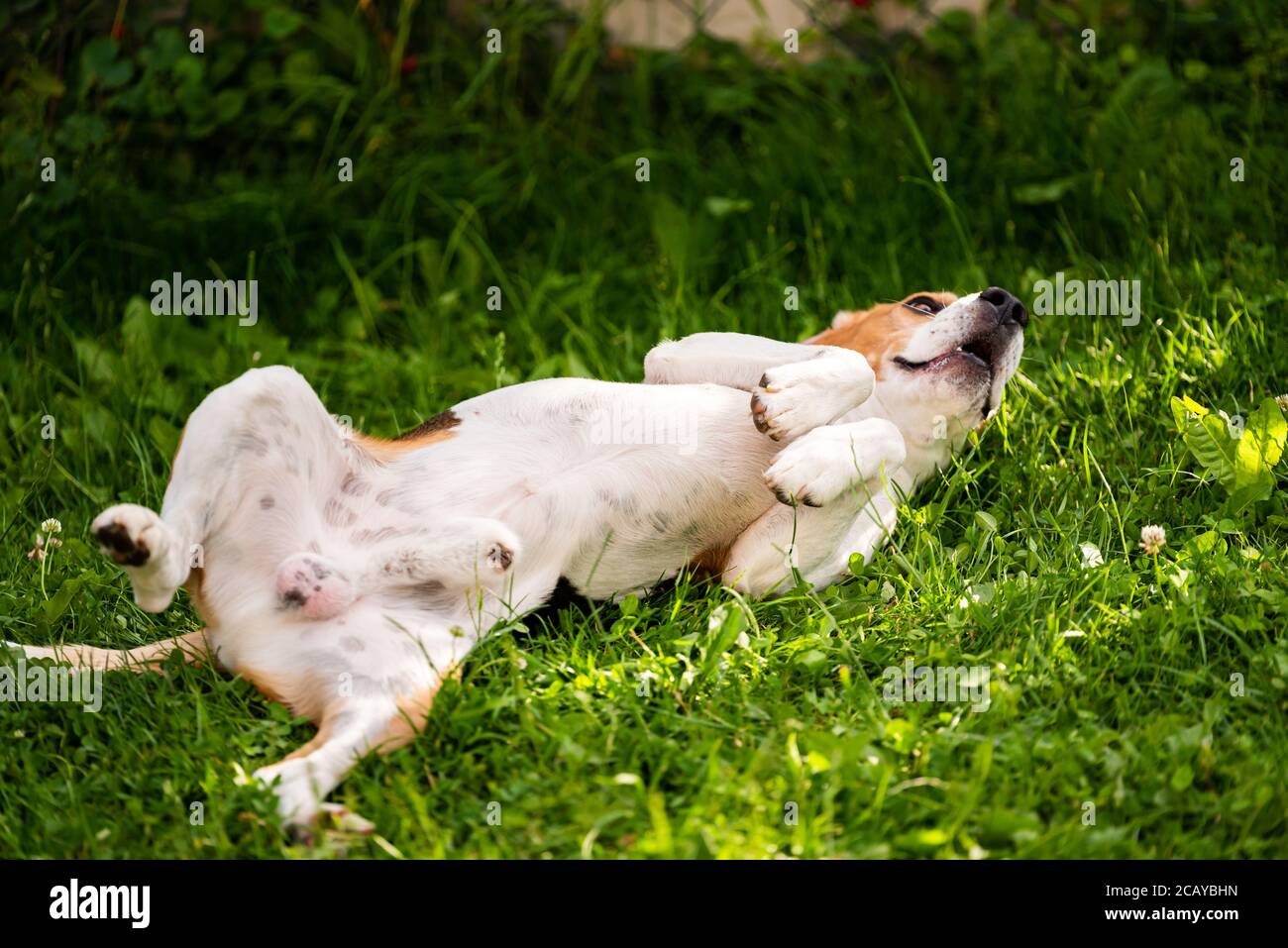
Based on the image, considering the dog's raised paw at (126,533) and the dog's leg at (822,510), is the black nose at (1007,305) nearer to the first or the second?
the dog's leg at (822,510)

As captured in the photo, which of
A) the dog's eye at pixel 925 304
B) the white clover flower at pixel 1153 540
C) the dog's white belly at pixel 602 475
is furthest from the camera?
the dog's eye at pixel 925 304

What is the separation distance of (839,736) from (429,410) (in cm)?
215

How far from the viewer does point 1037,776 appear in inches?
110

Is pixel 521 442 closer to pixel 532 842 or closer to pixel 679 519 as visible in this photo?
pixel 679 519

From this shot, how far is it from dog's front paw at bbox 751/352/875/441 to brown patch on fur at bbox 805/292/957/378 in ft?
0.84

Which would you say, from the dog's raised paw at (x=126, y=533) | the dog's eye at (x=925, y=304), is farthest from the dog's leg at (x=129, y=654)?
the dog's eye at (x=925, y=304)

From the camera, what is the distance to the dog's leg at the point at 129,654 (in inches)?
129

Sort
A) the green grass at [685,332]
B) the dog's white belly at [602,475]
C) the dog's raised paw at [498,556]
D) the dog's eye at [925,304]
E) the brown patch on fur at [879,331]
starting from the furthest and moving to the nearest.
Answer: the dog's eye at [925,304] < the brown patch on fur at [879,331] < the dog's white belly at [602,475] < the dog's raised paw at [498,556] < the green grass at [685,332]

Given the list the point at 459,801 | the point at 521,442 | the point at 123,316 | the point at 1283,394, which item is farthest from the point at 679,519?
the point at 123,316

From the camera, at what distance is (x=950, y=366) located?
3.55m

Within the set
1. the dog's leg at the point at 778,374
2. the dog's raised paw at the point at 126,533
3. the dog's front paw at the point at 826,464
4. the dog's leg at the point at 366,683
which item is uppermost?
the dog's leg at the point at 778,374

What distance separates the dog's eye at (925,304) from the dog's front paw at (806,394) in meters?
0.51

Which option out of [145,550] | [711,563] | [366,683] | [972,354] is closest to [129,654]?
[145,550]

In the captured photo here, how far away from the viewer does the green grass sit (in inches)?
109
